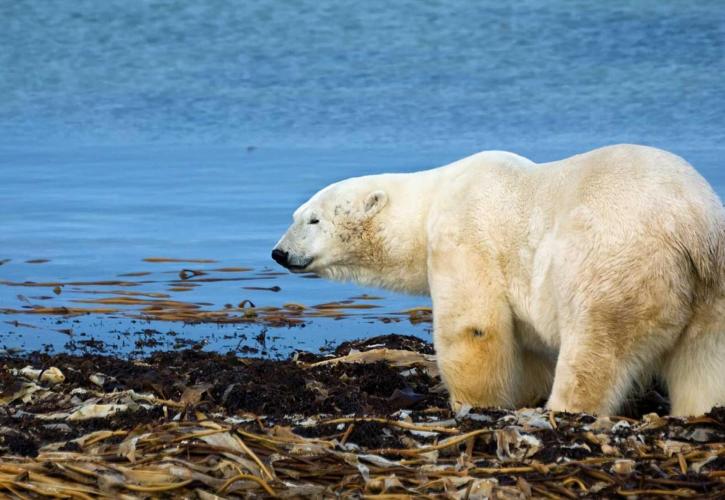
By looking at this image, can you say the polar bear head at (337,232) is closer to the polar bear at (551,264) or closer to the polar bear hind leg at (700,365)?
the polar bear at (551,264)

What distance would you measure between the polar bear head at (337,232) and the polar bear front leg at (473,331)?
0.65 metres

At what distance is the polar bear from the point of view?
14.5 ft

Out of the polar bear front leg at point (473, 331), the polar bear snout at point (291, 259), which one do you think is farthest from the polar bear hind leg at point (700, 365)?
the polar bear snout at point (291, 259)

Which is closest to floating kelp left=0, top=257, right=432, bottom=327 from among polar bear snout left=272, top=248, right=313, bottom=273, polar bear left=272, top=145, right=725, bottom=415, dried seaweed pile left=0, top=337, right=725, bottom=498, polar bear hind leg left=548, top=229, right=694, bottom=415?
polar bear snout left=272, top=248, right=313, bottom=273

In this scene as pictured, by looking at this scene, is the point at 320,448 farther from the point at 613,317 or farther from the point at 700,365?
the point at 700,365

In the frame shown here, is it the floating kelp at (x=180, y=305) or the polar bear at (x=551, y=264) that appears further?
the floating kelp at (x=180, y=305)

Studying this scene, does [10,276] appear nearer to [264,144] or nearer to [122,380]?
[122,380]

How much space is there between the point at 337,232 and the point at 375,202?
231 millimetres

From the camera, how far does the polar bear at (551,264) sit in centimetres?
441

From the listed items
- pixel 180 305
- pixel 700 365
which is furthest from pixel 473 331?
pixel 180 305

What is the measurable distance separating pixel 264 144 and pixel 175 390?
1121 centimetres

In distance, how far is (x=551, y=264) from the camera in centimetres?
477

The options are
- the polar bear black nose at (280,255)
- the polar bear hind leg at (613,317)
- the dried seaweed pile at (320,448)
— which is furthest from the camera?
the polar bear black nose at (280,255)

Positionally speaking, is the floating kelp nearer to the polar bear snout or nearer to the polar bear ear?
the polar bear snout
